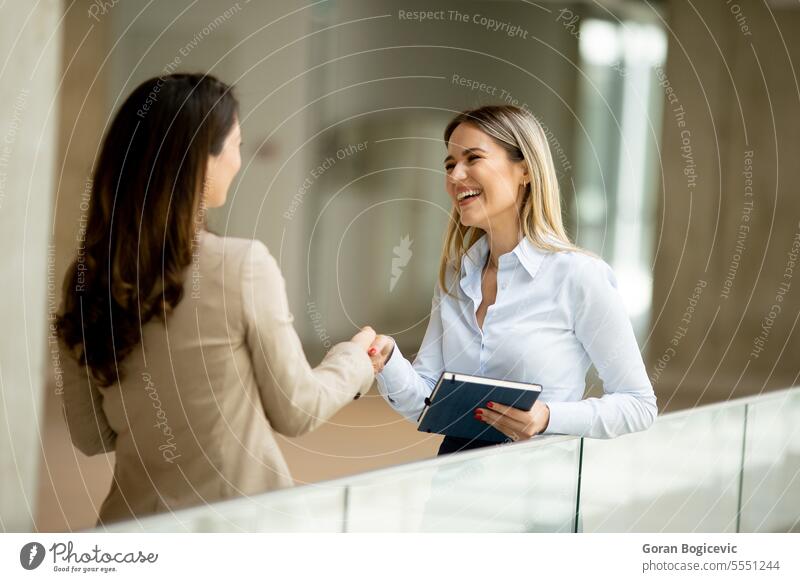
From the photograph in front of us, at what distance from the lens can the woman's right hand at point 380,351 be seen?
143 cm

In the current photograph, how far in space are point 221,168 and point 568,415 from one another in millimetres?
644

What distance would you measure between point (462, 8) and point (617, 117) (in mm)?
2327

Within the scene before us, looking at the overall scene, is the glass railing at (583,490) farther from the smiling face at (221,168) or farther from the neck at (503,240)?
the smiling face at (221,168)

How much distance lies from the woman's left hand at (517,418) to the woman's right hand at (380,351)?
18cm

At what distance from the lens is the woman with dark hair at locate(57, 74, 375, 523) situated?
113 cm

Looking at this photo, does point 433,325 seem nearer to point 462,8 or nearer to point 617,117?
point 462,8

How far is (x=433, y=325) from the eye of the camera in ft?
4.82

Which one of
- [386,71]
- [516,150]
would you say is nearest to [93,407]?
[516,150]

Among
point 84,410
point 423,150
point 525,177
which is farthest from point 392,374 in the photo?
point 423,150

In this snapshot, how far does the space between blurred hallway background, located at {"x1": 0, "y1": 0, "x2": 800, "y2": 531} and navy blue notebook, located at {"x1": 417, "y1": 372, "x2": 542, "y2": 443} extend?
0.31 meters

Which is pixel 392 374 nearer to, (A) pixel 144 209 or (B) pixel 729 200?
(A) pixel 144 209

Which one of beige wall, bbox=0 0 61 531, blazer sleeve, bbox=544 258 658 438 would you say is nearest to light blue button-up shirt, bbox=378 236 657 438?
blazer sleeve, bbox=544 258 658 438

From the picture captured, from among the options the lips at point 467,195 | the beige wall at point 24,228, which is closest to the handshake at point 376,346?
the lips at point 467,195

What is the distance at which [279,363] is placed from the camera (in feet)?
3.77
